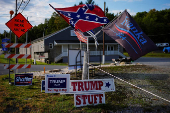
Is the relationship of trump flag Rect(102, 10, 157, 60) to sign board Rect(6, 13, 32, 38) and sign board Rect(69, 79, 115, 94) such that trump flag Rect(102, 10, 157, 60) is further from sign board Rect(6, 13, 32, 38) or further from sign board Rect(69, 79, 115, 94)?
sign board Rect(6, 13, 32, 38)

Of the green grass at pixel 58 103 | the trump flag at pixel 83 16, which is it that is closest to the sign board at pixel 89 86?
the green grass at pixel 58 103

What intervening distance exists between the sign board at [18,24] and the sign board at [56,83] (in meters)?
5.47

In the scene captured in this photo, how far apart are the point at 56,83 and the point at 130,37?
3244mm

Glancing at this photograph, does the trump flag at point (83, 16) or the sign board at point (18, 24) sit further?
the sign board at point (18, 24)

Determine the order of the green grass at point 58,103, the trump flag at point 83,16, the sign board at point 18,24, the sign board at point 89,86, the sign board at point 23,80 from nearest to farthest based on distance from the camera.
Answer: the green grass at point 58,103, the sign board at point 89,86, the trump flag at point 83,16, the sign board at point 23,80, the sign board at point 18,24

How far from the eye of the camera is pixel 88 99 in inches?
230

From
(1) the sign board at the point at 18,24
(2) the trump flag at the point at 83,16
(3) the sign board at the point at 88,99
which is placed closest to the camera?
(3) the sign board at the point at 88,99

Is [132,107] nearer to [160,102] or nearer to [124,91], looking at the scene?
[160,102]

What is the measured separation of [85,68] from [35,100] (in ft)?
10.4

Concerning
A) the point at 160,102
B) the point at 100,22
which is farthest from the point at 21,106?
the point at 100,22

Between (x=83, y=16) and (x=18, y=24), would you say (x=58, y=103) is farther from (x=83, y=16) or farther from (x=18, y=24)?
(x=18, y=24)

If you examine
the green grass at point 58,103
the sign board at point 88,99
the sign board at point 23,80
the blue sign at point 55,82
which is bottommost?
the green grass at point 58,103

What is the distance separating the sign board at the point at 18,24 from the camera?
9945 millimetres

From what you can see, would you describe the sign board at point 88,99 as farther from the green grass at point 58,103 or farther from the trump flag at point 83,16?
the trump flag at point 83,16
